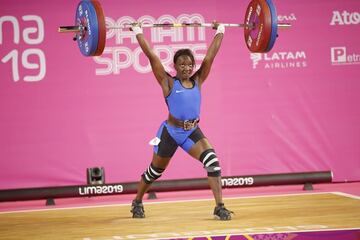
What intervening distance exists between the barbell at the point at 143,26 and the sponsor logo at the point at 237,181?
6.57 feet

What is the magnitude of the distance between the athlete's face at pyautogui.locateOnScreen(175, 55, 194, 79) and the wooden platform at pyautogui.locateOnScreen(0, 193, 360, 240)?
Answer: 1279 millimetres

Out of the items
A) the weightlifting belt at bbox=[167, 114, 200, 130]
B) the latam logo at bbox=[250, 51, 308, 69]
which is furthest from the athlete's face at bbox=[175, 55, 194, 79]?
the latam logo at bbox=[250, 51, 308, 69]

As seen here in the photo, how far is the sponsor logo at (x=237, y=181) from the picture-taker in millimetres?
7801

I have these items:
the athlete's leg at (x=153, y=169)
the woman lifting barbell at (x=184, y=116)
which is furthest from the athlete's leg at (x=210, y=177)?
the athlete's leg at (x=153, y=169)

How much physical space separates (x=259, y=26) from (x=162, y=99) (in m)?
2.46

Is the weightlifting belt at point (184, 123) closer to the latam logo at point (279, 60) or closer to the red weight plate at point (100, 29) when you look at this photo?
the red weight plate at point (100, 29)

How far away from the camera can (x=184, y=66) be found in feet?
18.8

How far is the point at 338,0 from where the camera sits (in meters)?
8.58

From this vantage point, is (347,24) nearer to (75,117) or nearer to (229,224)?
(75,117)

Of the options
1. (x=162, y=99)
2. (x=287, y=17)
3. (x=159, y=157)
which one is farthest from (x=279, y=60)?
(x=159, y=157)

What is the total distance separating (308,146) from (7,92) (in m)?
3.87

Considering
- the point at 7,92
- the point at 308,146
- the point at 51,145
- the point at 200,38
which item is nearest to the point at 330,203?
the point at 308,146

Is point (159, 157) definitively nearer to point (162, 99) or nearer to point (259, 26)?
point (259, 26)

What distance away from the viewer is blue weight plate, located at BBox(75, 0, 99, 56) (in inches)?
221
